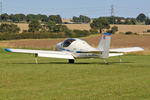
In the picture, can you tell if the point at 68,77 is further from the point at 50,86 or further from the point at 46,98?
the point at 46,98

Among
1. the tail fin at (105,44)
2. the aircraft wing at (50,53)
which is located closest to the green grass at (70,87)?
the tail fin at (105,44)

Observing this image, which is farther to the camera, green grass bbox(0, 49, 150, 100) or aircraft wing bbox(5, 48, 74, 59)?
aircraft wing bbox(5, 48, 74, 59)

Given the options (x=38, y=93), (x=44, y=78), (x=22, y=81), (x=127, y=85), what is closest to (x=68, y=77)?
(x=44, y=78)

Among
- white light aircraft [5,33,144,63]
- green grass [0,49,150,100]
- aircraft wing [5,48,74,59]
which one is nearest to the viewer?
green grass [0,49,150,100]

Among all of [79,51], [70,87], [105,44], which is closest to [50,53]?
[79,51]

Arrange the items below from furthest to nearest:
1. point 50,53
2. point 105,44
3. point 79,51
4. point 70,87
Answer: point 79,51 → point 50,53 → point 105,44 → point 70,87

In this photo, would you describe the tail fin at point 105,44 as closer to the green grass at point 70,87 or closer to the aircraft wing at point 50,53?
the aircraft wing at point 50,53

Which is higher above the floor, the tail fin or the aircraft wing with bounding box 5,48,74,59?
the tail fin

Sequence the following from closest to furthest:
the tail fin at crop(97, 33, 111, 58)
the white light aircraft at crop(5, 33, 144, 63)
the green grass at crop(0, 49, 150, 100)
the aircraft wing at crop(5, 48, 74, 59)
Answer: the green grass at crop(0, 49, 150, 100)
the tail fin at crop(97, 33, 111, 58)
the white light aircraft at crop(5, 33, 144, 63)
the aircraft wing at crop(5, 48, 74, 59)

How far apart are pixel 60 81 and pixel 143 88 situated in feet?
13.1

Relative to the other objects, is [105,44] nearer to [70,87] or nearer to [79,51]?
[79,51]

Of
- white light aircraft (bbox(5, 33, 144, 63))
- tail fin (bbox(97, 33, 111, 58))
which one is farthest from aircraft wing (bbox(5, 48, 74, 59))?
tail fin (bbox(97, 33, 111, 58))

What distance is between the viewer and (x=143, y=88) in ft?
48.9

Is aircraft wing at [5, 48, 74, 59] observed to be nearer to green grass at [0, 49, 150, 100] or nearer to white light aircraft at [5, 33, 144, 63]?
white light aircraft at [5, 33, 144, 63]
